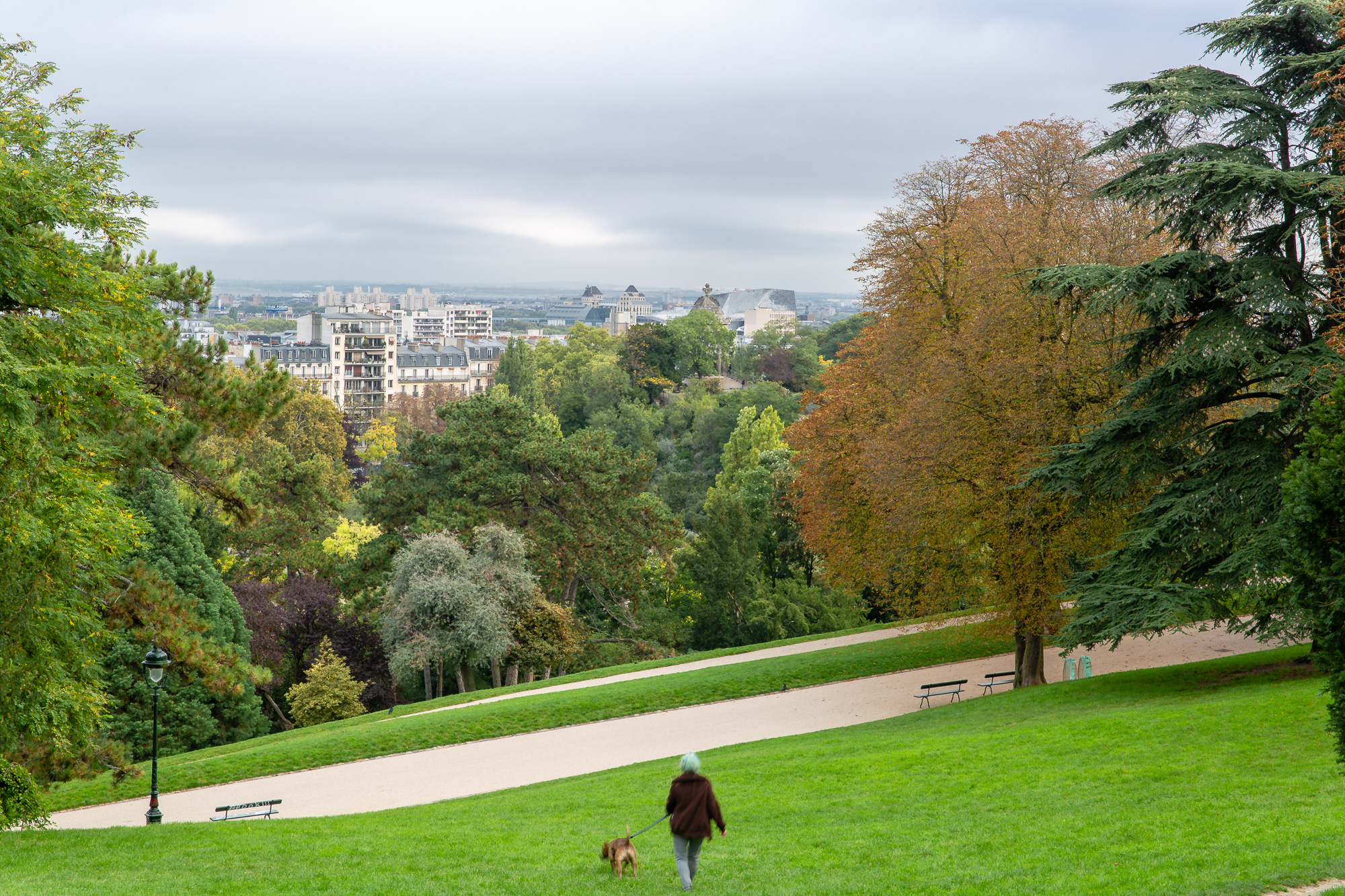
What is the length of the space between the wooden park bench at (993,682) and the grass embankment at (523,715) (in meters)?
0.79

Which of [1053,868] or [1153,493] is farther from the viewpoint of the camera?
[1153,493]

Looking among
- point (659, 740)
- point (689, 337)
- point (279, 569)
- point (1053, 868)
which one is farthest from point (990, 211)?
point (689, 337)

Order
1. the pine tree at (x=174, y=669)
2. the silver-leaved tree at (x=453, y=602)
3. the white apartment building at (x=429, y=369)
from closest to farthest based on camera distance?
the pine tree at (x=174, y=669) → the silver-leaved tree at (x=453, y=602) → the white apartment building at (x=429, y=369)

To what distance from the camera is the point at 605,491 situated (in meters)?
34.1

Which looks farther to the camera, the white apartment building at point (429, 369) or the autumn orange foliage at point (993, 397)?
the white apartment building at point (429, 369)

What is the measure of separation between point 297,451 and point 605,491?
34208 millimetres

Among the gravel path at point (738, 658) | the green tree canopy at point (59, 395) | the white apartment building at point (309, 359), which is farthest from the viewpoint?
the white apartment building at point (309, 359)

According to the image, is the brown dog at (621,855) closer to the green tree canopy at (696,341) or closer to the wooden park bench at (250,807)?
the wooden park bench at (250,807)

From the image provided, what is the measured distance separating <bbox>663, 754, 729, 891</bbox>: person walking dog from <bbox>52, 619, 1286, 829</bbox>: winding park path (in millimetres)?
8034

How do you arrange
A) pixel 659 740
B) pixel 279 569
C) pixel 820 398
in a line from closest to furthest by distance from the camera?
pixel 659 740
pixel 820 398
pixel 279 569

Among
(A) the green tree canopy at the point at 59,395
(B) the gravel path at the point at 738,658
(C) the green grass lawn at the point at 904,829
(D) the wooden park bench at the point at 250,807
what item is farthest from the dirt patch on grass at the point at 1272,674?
(A) the green tree canopy at the point at 59,395

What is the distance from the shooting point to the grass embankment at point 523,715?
17.5m

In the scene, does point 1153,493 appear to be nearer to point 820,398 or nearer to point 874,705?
point 874,705

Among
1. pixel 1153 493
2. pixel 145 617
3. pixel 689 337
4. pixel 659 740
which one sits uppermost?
pixel 689 337
